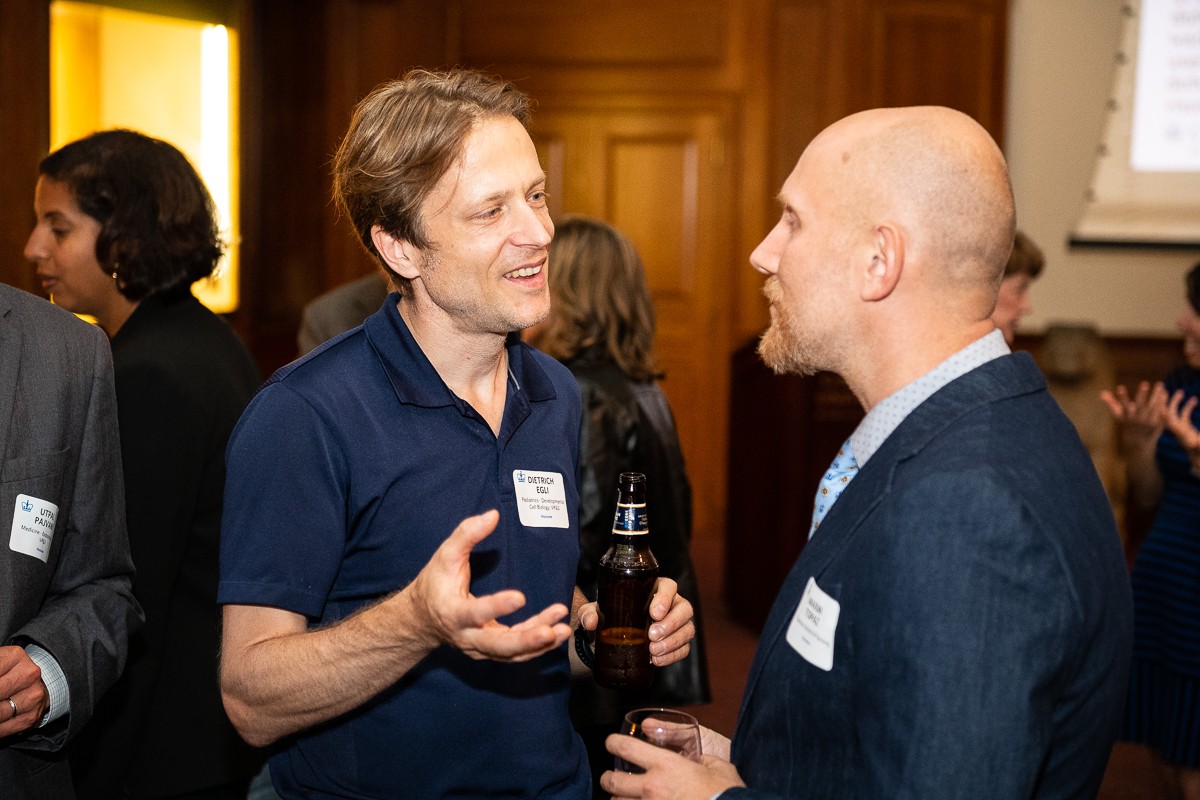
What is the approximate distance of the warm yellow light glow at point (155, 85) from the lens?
5078 millimetres

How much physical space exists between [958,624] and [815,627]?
7.3 inches

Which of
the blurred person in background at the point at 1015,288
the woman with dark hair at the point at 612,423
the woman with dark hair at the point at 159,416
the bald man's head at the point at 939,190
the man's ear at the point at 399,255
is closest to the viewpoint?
the bald man's head at the point at 939,190

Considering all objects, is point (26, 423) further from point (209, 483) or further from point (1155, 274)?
point (1155, 274)

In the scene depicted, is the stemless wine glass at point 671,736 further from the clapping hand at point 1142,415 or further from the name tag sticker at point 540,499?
the clapping hand at point 1142,415

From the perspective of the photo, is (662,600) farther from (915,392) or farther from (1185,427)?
(1185,427)

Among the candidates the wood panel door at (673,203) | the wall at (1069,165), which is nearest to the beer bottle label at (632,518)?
the wood panel door at (673,203)

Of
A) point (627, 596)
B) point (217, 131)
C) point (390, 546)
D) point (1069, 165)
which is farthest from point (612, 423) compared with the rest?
point (1069, 165)

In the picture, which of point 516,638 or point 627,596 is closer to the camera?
point 516,638

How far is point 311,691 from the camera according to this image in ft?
4.63

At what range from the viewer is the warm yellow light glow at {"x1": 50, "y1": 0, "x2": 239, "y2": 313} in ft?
16.7

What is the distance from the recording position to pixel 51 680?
5.51 feet

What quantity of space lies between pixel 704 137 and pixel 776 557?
3204 millimetres

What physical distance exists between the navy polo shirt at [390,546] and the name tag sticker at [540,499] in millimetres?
13

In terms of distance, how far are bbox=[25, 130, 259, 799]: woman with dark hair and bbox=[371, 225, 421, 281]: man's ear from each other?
2.30 ft
